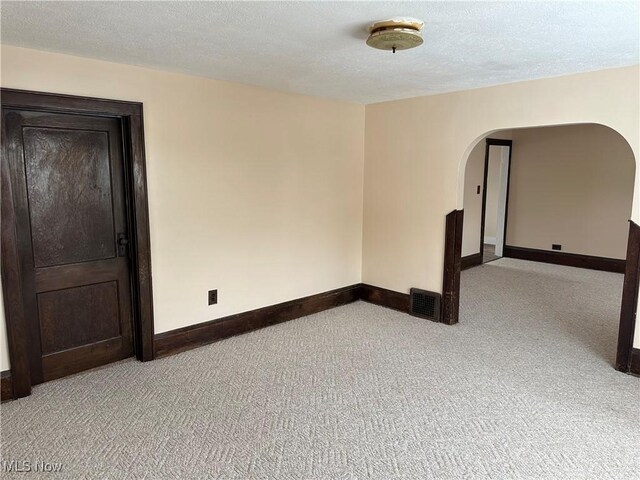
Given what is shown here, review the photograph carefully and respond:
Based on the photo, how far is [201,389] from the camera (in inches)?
116

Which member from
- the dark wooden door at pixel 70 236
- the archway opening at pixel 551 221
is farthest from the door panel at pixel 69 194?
the archway opening at pixel 551 221

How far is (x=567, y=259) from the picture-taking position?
268 inches

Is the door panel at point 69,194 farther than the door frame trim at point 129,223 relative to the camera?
Yes

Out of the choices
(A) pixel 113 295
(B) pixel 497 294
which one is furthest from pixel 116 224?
(B) pixel 497 294

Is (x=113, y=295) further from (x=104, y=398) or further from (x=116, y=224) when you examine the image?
(x=104, y=398)

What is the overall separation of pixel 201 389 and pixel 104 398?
60 centimetres

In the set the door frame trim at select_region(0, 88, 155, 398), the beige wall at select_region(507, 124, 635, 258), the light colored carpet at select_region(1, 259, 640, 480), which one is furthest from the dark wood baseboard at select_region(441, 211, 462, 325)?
the beige wall at select_region(507, 124, 635, 258)

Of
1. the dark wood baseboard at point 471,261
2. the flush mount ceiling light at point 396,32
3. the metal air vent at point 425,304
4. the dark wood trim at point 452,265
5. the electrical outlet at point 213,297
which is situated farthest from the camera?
the dark wood baseboard at point 471,261

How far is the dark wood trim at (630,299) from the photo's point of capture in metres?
3.09

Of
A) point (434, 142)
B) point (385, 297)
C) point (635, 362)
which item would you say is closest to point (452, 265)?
point (385, 297)

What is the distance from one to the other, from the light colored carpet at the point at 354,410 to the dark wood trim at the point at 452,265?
0.68 ft

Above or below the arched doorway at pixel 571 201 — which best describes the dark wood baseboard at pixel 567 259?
below

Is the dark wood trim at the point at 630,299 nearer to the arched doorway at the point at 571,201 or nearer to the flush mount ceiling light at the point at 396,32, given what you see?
the flush mount ceiling light at the point at 396,32

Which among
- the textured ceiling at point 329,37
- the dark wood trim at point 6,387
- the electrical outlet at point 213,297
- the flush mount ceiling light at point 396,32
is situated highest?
the textured ceiling at point 329,37
